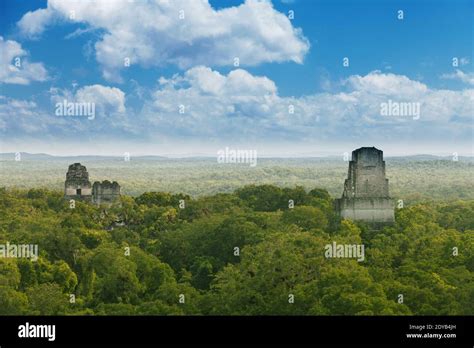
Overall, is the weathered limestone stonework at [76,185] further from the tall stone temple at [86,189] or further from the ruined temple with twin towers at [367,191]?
the ruined temple with twin towers at [367,191]

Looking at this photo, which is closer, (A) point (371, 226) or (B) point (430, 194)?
(A) point (371, 226)

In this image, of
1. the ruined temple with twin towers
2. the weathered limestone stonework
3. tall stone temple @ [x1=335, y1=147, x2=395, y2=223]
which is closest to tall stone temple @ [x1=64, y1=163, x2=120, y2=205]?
the weathered limestone stonework

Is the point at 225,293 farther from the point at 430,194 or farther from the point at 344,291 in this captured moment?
the point at 430,194

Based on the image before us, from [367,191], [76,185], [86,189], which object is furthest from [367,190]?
[76,185]

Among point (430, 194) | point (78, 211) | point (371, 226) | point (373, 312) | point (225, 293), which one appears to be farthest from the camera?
point (430, 194)

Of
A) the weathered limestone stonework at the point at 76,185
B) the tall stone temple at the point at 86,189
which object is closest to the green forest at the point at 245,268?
the tall stone temple at the point at 86,189

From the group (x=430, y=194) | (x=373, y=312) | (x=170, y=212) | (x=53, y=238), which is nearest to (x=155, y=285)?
(x=53, y=238)

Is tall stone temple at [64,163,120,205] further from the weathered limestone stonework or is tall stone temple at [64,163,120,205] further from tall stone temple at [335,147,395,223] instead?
tall stone temple at [335,147,395,223]
